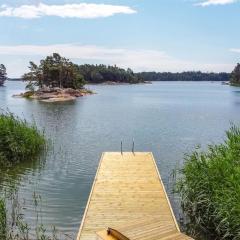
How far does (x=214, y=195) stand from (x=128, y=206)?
8.26 ft

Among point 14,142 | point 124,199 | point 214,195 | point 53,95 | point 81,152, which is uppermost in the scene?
point 214,195

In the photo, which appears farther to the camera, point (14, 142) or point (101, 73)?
point (101, 73)

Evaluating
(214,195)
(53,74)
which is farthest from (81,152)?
(53,74)

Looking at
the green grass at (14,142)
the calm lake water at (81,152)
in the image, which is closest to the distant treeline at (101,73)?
the calm lake water at (81,152)

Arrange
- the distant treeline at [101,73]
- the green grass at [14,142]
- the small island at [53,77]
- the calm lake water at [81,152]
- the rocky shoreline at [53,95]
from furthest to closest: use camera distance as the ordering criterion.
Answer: the distant treeline at [101,73], the small island at [53,77], the rocky shoreline at [53,95], the green grass at [14,142], the calm lake water at [81,152]

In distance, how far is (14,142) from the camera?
1962cm

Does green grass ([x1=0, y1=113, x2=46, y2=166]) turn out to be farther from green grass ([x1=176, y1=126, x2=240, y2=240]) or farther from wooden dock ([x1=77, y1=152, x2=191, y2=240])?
green grass ([x1=176, y1=126, x2=240, y2=240])

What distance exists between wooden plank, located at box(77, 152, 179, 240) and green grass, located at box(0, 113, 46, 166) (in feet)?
14.3

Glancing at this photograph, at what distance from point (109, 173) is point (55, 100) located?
187ft

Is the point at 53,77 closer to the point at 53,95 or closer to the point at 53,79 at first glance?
the point at 53,79

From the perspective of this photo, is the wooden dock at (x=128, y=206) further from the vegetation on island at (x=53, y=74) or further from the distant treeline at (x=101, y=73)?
the distant treeline at (x=101, y=73)

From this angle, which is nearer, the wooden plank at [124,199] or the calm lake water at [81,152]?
the wooden plank at [124,199]

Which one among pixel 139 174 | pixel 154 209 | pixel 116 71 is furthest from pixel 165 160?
pixel 116 71

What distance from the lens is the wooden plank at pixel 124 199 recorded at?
10.7 m
